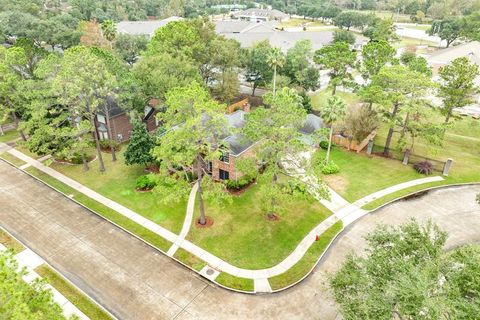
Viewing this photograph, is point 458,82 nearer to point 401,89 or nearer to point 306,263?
point 401,89

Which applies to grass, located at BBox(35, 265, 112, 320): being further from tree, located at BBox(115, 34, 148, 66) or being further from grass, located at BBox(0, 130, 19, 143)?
tree, located at BBox(115, 34, 148, 66)

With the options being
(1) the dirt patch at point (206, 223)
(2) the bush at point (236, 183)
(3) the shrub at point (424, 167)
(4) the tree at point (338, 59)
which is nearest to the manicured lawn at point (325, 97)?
(4) the tree at point (338, 59)

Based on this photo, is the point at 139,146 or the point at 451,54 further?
the point at 451,54

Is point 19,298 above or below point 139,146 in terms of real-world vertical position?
above

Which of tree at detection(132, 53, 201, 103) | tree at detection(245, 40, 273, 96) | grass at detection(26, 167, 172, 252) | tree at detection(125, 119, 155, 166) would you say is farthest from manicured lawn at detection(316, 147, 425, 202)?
tree at detection(245, 40, 273, 96)

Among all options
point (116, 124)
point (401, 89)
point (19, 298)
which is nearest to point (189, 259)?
point (19, 298)

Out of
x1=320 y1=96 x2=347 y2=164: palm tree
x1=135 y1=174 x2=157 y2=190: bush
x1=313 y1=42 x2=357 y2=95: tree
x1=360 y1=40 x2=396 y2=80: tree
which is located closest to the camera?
x1=135 y1=174 x2=157 y2=190: bush
